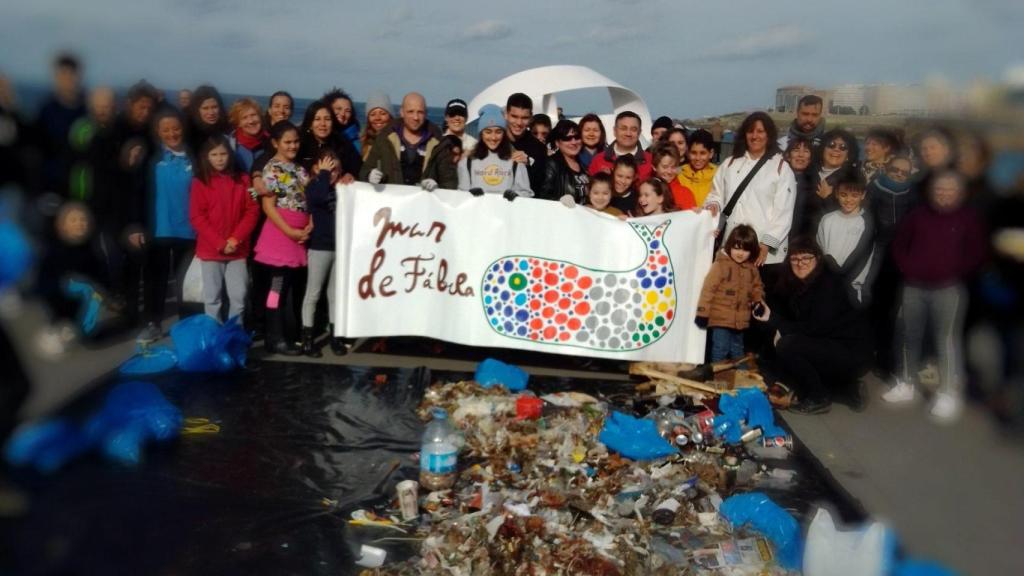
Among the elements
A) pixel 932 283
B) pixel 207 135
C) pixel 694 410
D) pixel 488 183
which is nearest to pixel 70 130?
pixel 207 135

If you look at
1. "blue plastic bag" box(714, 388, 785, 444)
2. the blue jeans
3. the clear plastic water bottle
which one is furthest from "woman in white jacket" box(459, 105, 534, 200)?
the clear plastic water bottle

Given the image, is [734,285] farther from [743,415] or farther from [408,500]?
[408,500]

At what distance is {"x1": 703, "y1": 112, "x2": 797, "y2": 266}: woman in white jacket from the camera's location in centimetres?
702

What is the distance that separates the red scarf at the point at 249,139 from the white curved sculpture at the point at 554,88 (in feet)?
38.1

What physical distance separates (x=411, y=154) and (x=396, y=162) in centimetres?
21

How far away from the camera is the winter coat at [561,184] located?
7.44m

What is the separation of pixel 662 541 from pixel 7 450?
11.6ft

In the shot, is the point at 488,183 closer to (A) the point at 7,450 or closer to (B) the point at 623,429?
(B) the point at 623,429

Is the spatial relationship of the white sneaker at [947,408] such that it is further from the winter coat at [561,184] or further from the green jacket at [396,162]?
the green jacket at [396,162]

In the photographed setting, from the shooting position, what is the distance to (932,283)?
646 centimetres

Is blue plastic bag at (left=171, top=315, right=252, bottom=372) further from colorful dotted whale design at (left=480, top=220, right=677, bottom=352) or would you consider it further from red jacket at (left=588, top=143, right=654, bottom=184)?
red jacket at (left=588, top=143, right=654, bottom=184)

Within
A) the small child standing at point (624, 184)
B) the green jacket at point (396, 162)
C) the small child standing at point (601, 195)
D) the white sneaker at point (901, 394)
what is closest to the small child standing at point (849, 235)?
the white sneaker at point (901, 394)

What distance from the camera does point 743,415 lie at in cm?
595

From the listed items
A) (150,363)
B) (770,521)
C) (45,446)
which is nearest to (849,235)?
(770,521)
